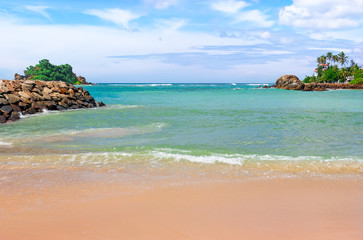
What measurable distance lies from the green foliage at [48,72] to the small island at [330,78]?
10096 centimetres

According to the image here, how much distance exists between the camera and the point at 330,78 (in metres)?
114

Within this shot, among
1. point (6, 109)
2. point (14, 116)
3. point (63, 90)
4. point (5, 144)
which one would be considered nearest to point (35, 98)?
point (63, 90)

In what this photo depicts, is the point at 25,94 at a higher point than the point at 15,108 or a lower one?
higher

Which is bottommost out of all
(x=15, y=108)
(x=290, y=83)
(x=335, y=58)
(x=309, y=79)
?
(x=15, y=108)

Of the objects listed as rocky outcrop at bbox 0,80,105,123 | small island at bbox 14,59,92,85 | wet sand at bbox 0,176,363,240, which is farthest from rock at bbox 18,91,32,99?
small island at bbox 14,59,92,85

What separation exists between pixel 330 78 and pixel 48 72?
121879 millimetres

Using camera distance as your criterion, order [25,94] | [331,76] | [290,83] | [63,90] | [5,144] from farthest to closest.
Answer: [331,76]
[290,83]
[63,90]
[25,94]
[5,144]

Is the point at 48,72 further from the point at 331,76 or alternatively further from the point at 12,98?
the point at 12,98

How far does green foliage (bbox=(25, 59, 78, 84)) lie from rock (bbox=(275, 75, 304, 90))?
333 ft

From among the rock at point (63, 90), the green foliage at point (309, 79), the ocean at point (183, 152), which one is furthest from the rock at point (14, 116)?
the green foliage at point (309, 79)

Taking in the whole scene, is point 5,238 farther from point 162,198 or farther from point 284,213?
point 284,213

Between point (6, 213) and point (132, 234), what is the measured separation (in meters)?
2.41

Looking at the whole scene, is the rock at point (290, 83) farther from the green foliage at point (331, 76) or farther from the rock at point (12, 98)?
the rock at point (12, 98)

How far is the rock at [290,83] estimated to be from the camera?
95113 millimetres
